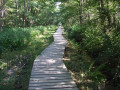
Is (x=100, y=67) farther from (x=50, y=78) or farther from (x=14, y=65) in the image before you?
(x=14, y=65)

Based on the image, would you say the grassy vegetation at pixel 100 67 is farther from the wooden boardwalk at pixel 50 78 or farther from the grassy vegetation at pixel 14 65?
the grassy vegetation at pixel 14 65

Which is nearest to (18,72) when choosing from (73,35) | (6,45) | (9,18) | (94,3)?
(6,45)

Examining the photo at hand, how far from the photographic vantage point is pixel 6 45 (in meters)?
8.76

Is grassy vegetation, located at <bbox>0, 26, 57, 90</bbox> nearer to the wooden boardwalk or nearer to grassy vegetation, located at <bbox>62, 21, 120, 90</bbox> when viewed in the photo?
the wooden boardwalk

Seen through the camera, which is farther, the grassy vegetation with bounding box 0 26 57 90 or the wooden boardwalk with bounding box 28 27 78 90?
the grassy vegetation with bounding box 0 26 57 90

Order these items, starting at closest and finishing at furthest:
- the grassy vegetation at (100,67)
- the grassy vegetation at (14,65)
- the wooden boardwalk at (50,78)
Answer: the wooden boardwalk at (50,78)
the grassy vegetation at (100,67)
the grassy vegetation at (14,65)

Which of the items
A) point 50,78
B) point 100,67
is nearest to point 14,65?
point 50,78

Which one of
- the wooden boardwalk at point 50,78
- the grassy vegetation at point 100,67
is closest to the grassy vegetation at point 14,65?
the wooden boardwalk at point 50,78

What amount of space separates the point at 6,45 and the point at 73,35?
682cm

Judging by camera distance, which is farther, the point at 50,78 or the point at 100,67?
the point at 50,78

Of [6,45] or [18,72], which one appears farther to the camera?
[6,45]

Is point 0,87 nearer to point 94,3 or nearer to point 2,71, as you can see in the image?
point 2,71

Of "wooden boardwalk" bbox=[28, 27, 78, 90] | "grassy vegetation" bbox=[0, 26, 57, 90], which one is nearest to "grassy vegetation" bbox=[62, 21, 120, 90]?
"wooden boardwalk" bbox=[28, 27, 78, 90]

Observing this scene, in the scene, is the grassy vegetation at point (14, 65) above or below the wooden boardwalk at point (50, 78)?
below
